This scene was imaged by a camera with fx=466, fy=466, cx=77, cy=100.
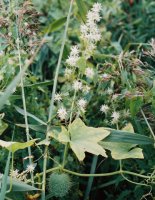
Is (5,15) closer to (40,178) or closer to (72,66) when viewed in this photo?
(72,66)

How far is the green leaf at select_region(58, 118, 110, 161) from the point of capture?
123 cm

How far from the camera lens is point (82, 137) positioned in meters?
1.27

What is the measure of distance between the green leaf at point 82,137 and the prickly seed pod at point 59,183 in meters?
0.11

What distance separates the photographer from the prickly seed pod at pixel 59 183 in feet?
4.25

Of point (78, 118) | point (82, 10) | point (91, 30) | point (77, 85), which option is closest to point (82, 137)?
point (78, 118)

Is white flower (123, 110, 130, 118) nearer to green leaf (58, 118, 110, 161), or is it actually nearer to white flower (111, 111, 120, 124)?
white flower (111, 111, 120, 124)

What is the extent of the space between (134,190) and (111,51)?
0.78m

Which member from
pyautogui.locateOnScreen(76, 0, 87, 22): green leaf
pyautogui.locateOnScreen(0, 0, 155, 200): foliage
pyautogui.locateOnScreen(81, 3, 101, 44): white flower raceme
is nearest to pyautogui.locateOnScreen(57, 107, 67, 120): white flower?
pyautogui.locateOnScreen(0, 0, 155, 200): foliage

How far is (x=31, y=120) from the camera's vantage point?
60.3 inches

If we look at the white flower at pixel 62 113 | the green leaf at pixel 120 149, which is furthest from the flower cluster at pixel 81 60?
the green leaf at pixel 120 149

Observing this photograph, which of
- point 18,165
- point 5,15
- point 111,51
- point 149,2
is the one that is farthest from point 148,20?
point 18,165

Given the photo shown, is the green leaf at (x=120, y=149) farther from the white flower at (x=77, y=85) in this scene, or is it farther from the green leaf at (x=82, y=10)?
the green leaf at (x=82, y=10)

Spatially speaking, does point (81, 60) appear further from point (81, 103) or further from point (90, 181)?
point (90, 181)

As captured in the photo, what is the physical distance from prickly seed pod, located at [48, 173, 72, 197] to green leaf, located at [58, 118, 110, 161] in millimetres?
112
